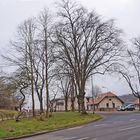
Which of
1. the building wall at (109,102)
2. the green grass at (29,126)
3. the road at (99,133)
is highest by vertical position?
the building wall at (109,102)

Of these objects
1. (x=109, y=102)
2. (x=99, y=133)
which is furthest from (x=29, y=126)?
(x=109, y=102)

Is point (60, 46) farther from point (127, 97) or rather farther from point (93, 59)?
point (127, 97)

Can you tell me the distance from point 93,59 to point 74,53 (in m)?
2.83

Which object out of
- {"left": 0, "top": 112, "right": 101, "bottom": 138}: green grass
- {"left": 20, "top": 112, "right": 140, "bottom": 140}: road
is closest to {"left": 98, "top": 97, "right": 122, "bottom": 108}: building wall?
{"left": 0, "top": 112, "right": 101, "bottom": 138}: green grass

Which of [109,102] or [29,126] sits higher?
[109,102]

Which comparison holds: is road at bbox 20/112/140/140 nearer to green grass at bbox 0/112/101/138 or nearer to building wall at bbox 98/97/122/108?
green grass at bbox 0/112/101/138

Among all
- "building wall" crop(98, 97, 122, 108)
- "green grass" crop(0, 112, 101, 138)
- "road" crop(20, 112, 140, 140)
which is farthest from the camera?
"building wall" crop(98, 97, 122, 108)

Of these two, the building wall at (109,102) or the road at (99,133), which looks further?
the building wall at (109,102)

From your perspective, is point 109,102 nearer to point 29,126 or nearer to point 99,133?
point 29,126

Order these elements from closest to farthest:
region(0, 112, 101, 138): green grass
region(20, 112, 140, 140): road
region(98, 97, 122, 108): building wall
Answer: region(20, 112, 140, 140): road, region(0, 112, 101, 138): green grass, region(98, 97, 122, 108): building wall

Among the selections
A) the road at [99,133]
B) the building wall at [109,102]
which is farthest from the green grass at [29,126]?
the building wall at [109,102]

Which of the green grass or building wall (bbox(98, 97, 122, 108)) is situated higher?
building wall (bbox(98, 97, 122, 108))

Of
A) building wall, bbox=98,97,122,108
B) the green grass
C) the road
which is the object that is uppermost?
building wall, bbox=98,97,122,108

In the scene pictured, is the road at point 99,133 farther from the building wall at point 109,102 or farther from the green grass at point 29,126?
the building wall at point 109,102
